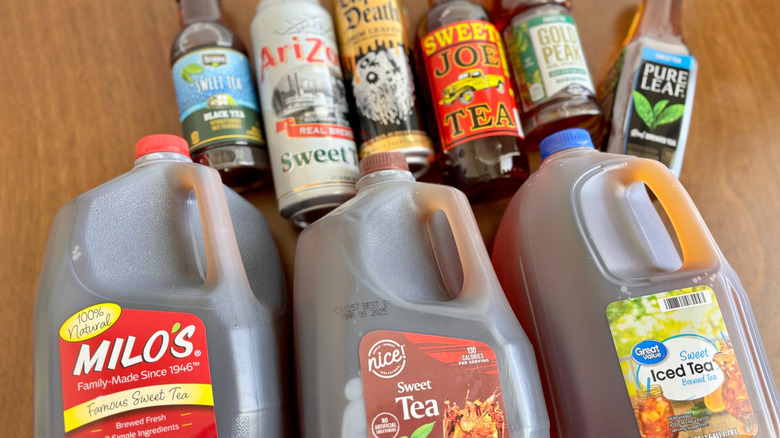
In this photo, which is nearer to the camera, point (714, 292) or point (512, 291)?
point (714, 292)

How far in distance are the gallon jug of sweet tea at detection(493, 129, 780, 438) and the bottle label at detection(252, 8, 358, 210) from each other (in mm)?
292

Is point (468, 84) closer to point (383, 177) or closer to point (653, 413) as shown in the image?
point (383, 177)

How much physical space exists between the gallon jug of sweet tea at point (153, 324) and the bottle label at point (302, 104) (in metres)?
0.15

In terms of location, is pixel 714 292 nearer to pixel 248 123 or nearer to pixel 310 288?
pixel 310 288

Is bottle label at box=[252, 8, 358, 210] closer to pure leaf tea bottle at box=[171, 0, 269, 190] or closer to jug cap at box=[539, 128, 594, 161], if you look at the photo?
pure leaf tea bottle at box=[171, 0, 269, 190]

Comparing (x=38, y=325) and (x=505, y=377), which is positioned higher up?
(x=38, y=325)

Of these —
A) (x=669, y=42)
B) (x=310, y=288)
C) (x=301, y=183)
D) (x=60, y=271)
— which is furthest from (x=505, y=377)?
(x=669, y=42)

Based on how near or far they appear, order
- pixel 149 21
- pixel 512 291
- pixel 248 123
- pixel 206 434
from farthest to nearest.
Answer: pixel 149 21, pixel 248 123, pixel 512 291, pixel 206 434

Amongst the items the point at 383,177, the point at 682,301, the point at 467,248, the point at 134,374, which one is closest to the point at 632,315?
the point at 682,301

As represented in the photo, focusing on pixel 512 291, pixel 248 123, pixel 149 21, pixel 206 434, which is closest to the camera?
pixel 206 434

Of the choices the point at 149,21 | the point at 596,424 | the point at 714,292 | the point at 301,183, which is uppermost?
the point at 149,21

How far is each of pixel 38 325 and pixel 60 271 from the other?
7 centimetres

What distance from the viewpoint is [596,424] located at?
0.63 m

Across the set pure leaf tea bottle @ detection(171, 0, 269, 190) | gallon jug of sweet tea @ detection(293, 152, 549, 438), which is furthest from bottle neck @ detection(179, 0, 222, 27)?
gallon jug of sweet tea @ detection(293, 152, 549, 438)
